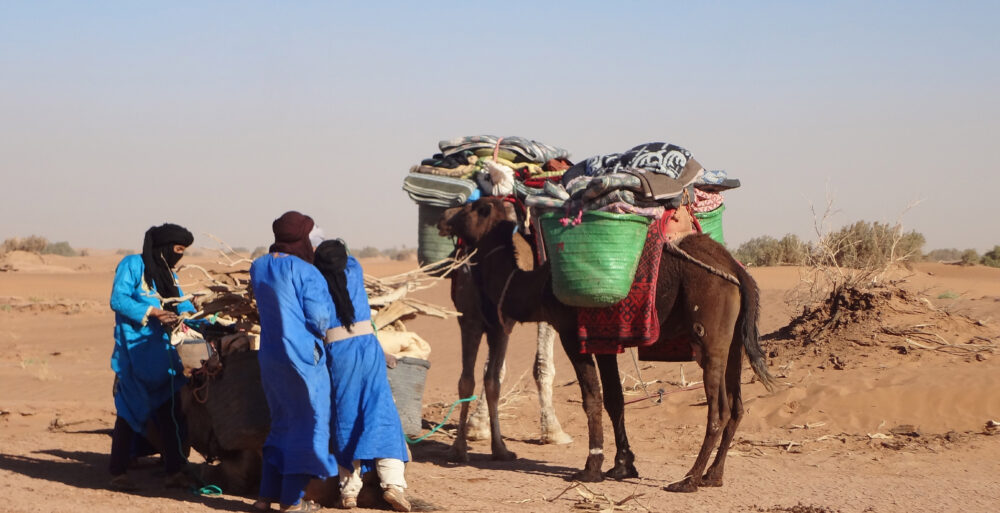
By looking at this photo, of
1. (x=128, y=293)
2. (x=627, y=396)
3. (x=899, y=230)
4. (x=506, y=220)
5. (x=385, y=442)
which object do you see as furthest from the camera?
(x=899, y=230)

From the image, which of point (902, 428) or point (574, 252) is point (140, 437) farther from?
point (902, 428)

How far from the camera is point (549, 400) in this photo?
10664 mm

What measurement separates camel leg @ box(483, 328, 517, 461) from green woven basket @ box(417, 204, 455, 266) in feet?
3.00

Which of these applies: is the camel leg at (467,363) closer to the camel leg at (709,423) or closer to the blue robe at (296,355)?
the camel leg at (709,423)

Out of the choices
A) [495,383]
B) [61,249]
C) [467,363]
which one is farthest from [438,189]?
[61,249]

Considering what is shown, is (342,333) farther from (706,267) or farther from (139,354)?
(706,267)

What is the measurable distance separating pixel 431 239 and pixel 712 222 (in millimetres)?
2659

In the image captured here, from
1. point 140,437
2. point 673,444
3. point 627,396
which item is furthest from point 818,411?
point 140,437

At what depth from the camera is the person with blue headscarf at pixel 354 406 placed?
267 inches

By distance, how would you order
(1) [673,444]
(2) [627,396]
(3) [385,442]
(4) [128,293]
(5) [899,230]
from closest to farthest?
(3) [385,442]
(4) [128,293]
(1) [673,444]
(2) [627,396]
(5) [899,230]

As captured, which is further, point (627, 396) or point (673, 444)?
point (627, 396)

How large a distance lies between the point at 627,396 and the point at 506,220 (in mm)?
3902

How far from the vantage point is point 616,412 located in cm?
849

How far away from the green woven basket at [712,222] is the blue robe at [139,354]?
424cm
